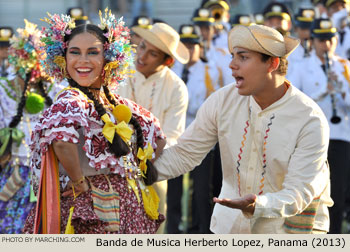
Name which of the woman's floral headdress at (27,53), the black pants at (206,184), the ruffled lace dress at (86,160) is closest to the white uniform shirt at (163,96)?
the woman's floral headdress at (27,53)

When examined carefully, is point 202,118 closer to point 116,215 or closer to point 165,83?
point 116,215

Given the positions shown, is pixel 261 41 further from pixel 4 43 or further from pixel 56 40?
pixel 4 43

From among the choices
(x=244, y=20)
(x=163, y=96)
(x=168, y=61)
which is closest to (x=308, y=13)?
(x=244, y=20)

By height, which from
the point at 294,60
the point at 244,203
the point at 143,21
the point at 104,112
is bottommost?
the point at 244,203

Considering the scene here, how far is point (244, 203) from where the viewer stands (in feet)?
16.9

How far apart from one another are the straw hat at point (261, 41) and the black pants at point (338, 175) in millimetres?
3495

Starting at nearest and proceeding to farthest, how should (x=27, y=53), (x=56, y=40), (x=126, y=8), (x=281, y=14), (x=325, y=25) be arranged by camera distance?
1. (x=56, y=40)
2. (x=27, y=53)
3. (x=325, y=25)
4. (x=281, y=14)
5. (x=126, y=8)

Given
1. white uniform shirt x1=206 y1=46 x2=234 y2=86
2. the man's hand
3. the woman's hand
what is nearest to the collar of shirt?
the man's hand

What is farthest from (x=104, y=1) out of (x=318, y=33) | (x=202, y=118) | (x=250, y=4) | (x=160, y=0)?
(x=202, y=118)

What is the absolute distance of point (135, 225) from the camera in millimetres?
5586

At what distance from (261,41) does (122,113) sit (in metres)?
1.01

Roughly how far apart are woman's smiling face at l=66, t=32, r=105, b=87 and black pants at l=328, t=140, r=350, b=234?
13.3 ft

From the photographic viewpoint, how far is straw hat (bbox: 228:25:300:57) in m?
5.57

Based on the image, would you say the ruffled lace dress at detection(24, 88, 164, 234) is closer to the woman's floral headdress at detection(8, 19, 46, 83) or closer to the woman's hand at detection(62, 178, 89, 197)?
the woman's hand at detection(62, 178, 89, 197)
